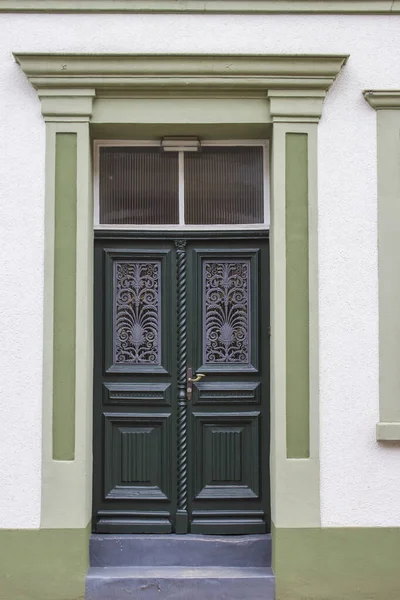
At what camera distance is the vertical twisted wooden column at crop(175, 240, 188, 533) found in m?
6.45

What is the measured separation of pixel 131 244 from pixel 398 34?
8.98 ft

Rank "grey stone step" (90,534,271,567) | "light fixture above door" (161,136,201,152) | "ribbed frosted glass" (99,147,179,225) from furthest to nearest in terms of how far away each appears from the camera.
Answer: "ribbed frosted glass" (99,147,179,225), "light fixture above door" (161,136,201,152), "grey stone step" (90,534,271,567)

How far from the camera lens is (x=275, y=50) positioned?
611 centimetres

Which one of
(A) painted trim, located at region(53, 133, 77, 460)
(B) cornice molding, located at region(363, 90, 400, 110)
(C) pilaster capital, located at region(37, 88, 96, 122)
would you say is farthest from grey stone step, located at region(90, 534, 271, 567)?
(B) cornice molding, located at region(363, 90, 400, 110)

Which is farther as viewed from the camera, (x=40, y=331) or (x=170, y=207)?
(x=170, y=207)

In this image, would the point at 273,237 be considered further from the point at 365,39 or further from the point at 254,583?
the point at 254,583

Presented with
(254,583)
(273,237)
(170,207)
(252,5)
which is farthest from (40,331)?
(252,5)

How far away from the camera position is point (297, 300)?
20.0 feet

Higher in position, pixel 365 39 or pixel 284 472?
pixel 365 39

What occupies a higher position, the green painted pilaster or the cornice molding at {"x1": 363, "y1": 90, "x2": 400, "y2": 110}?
the cornice molding at {"x1": 363, "y1": 90, "x2": 400, "y2": 110}

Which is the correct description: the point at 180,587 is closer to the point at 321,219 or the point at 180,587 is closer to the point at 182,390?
the point at 182,390

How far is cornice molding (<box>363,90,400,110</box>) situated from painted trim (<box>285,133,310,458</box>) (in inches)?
22.7

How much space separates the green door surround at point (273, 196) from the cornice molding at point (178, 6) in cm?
39

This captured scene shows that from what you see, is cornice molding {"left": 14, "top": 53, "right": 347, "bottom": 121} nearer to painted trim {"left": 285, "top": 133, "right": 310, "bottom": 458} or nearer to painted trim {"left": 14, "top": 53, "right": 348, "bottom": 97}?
painted trim {"left": 14, "top": 53, "right": 348, "bottom": 97}
